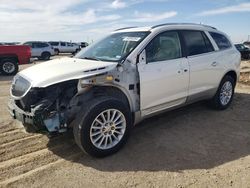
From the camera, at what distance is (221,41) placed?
639 cm

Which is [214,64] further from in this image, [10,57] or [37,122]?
[10,57]

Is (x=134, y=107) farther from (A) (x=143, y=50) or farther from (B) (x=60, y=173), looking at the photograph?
(B) (x=60, y=173)

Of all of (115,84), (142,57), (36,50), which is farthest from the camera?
(36,50)

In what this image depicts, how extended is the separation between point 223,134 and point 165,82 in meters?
1.38

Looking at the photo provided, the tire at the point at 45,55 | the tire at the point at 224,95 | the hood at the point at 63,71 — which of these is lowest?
the tire at the point at 45,55

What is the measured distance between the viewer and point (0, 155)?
435 cm

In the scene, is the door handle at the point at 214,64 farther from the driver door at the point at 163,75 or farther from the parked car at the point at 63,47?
the parked car at the point at 63,47

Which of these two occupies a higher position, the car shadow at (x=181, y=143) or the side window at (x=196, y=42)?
the side window at (x=196, y=42)

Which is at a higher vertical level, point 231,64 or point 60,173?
point 231,64

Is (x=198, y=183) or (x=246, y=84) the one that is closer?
(x=198, y=183)

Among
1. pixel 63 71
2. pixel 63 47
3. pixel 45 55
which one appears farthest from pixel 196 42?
pixel 63 47

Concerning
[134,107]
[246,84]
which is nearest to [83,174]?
[134,107]

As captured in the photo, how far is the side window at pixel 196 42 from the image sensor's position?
18.0ft

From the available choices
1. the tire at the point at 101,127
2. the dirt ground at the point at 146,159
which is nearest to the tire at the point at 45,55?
the dirt ground at the point at 146,159
